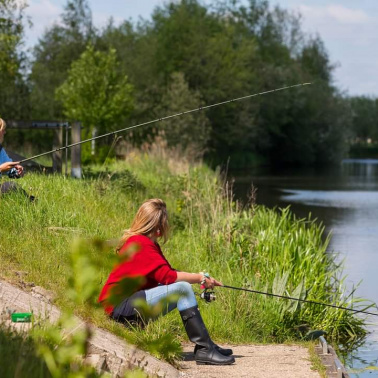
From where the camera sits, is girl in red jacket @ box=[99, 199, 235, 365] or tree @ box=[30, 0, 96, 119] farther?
tree @ box=[30, 0, 96, 119]

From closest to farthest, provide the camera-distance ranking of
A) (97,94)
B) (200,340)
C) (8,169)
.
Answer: (200,340)
(8,169)
(97,94)

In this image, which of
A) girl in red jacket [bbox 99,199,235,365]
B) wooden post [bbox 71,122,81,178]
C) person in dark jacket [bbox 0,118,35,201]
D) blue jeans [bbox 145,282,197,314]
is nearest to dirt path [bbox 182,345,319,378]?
girl in red jacket [bbox 99,199,235,365]

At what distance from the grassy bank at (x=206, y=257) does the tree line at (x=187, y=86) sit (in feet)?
69.6

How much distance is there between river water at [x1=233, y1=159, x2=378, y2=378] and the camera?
8.93 m

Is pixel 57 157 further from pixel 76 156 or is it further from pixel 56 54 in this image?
pixel 56 54

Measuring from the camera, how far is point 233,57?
56.8 meters

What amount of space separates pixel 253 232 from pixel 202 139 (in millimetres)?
36259

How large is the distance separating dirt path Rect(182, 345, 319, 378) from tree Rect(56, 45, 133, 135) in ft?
84.7

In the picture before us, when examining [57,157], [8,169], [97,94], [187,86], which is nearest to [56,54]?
[187,86]

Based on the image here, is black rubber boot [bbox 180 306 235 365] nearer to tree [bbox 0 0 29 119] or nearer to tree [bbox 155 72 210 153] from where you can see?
tree [bbox 0 0 29 119]

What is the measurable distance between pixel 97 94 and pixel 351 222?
13715 mm

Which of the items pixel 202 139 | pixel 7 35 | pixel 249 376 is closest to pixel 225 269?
pixel 249 376

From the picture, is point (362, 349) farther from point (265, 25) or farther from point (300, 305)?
point (265, 25)

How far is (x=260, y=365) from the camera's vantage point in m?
6.29
